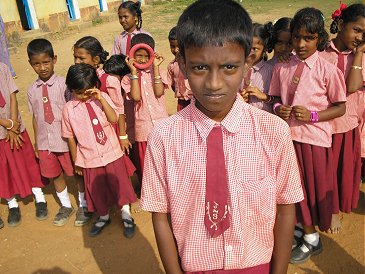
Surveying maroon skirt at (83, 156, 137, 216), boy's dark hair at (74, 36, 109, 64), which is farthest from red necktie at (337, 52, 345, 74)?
boy's dark hair at (74, 36, 109, 64)

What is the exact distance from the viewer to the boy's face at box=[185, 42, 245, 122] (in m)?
1.27

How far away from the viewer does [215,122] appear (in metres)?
1.40

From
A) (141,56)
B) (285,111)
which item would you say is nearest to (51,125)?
(141,56)

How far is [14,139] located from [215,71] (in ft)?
9.21

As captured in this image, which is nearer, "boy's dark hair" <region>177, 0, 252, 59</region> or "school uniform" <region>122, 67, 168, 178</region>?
"boy's dark hair" <region>177, 0, 252, 59</region>

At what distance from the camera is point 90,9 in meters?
16.5

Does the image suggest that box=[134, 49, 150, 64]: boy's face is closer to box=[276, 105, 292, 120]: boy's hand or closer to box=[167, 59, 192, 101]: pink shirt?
box=[167, 59, 192, 101]: pink shirt

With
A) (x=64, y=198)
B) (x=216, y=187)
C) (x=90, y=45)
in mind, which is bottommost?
(x=64, y=198)

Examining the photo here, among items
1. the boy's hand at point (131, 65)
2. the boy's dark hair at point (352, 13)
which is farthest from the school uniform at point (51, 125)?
the boy's dark hair at point (352, 13)

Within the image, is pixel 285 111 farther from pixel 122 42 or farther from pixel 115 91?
pixel 122 42

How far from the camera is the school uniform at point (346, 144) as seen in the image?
2.83 metres

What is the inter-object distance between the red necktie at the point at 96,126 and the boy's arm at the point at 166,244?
1.67 m

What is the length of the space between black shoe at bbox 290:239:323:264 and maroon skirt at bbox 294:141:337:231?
0.61ft

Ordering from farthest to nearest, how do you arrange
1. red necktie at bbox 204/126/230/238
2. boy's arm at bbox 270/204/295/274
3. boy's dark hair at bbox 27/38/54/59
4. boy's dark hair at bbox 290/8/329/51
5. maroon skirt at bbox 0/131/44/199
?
maroon skirt at bbox 0/131/44/199 < boy's dark hair at bbox 27/38/54/59 < boy's dark hair at bbox 290/8/329/51 < boy's arm at bbox 270/204/295/274 < red necktie at bbox 204/126/230/238
